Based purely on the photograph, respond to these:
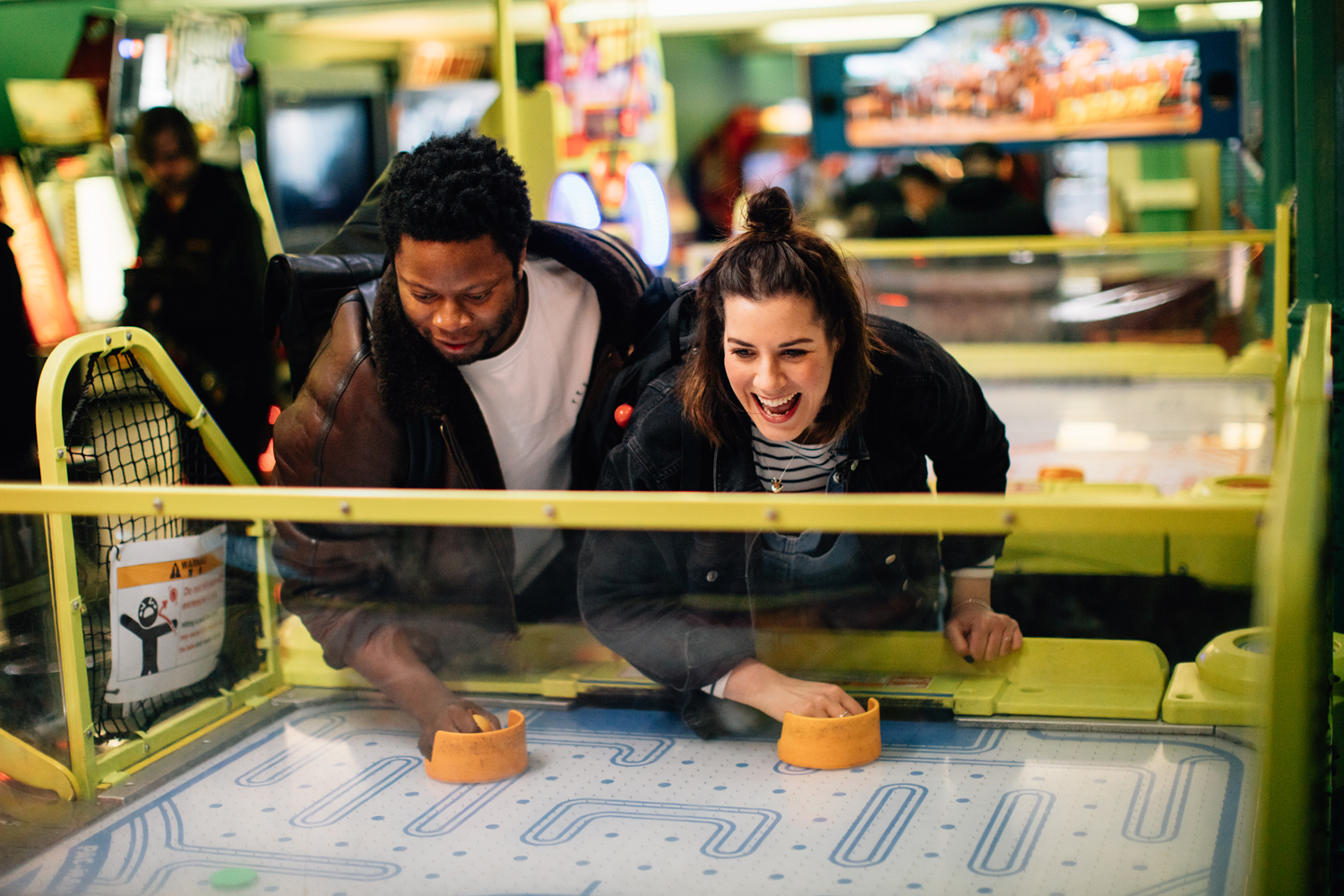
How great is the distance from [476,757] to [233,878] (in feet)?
1.11

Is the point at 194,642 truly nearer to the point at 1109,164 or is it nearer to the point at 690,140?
the point at 1109,164

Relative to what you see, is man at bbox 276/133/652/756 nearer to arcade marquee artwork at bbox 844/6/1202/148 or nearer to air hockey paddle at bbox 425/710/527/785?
air hockey paddle at bbox 425/710/527/785

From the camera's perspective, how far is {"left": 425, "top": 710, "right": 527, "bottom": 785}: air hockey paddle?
5.19 ft

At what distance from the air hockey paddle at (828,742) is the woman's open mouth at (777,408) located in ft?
1.51

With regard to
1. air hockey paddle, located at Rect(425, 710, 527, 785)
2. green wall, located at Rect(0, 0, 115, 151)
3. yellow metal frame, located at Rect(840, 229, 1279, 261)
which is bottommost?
air hockey paddle, located at Rect(425, 710, 527, 785)

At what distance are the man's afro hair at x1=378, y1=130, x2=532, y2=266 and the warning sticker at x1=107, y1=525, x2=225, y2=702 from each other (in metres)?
0.59

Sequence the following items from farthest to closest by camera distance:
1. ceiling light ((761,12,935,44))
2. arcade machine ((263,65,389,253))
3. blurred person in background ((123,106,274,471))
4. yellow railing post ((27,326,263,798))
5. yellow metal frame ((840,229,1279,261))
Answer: ceiling light ((761,12,935,44)), arcade machine ((263,65,389,253)), yellow metal frame ((840,229,1279,261)), blurred person in background ((123,106,274,471)), yellow railing post ((27,326,263,798))

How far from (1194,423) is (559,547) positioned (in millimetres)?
3442

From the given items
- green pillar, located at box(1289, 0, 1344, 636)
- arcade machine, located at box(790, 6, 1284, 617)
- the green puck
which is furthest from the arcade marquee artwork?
the green puck

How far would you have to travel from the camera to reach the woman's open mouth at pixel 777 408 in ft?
5.89

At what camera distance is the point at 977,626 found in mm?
1579

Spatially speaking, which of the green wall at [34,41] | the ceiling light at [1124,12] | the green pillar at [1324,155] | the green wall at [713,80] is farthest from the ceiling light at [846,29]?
the green pillar at [1324,155]

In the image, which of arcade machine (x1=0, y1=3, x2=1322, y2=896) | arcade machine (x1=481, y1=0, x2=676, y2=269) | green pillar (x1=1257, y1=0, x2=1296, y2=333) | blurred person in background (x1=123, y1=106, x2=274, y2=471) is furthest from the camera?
arcade machine (x1=481, y1=0, x2=676, y2=269)

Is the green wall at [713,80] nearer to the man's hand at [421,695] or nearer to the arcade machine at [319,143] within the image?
the arcade machine at [319,143]
